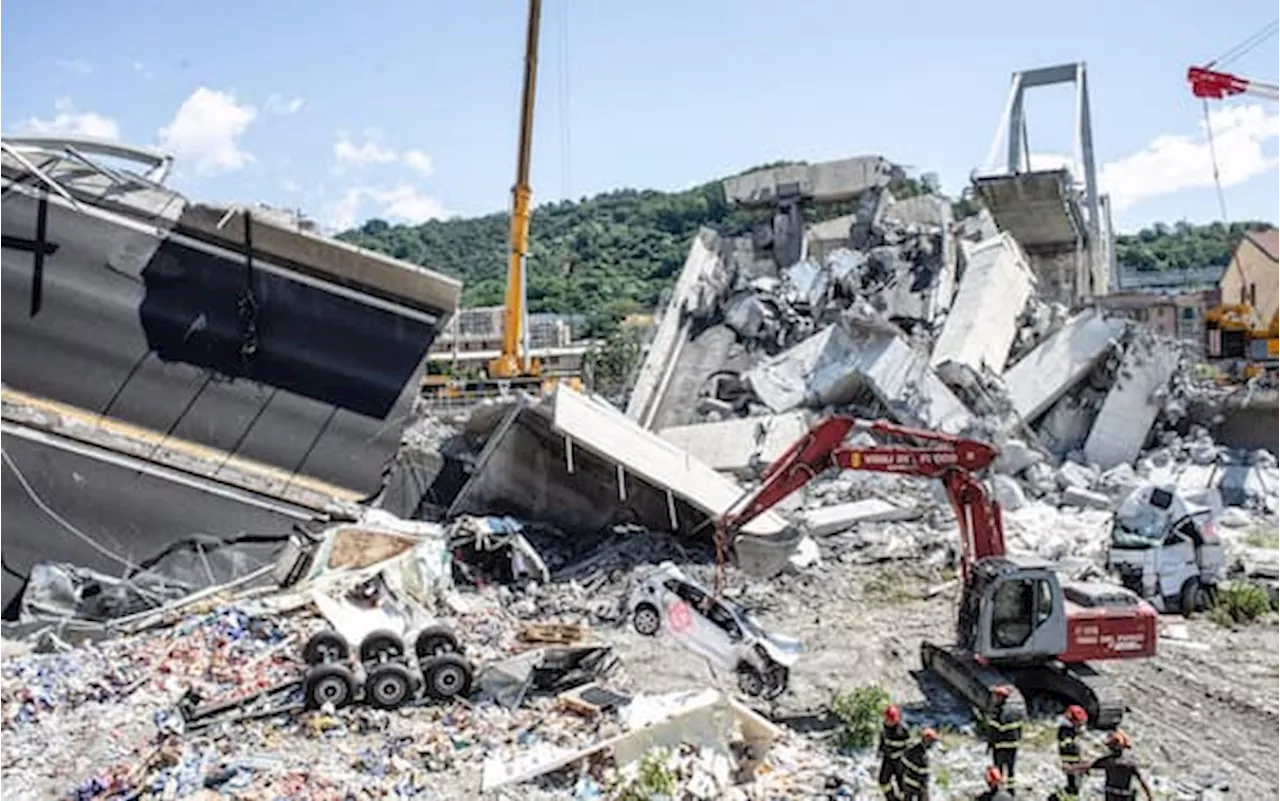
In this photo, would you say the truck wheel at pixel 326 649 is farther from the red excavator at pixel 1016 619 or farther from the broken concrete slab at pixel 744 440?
the broken concrete slab at pixel 744 440

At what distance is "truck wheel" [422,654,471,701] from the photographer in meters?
9.62

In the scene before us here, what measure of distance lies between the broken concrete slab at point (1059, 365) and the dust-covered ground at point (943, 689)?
6.61 m

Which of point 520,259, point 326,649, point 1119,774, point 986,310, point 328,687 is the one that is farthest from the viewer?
point 520,259

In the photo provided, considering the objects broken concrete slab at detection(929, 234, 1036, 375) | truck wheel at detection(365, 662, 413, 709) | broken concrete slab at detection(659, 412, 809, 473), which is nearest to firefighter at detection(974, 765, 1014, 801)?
truck wheel at detection(365, 662, 413, 709)

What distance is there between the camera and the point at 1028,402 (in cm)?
1981

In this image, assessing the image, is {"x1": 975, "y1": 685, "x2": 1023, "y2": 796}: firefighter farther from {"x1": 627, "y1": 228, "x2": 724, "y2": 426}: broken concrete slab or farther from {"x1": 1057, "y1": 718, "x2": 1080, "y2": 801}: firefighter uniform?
{"x1": 627, "y1": 228, "x2": 724, "y2": 426}: broken concrete slab

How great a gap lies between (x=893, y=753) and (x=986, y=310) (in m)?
14.5

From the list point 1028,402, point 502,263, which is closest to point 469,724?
point 1028,402

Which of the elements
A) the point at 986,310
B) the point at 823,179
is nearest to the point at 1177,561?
the point at 986,310

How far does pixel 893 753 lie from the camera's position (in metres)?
7.20

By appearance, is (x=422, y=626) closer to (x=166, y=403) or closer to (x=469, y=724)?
(x=469, y=724)

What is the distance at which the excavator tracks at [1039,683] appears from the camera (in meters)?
8.88

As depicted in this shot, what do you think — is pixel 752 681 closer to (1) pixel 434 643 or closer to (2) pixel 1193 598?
(1) pixel 434 643

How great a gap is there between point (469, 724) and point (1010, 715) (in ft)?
13.5
